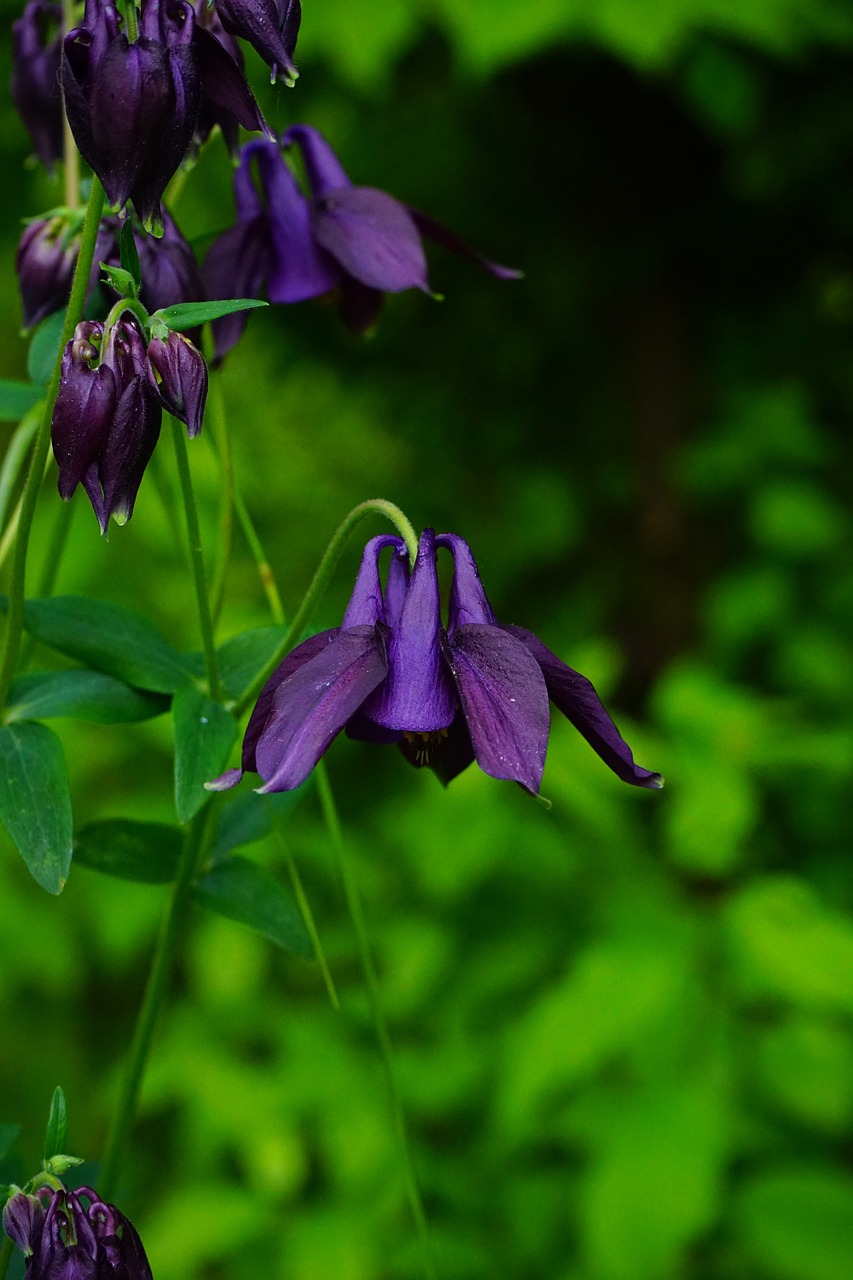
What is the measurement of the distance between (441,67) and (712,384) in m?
0.68

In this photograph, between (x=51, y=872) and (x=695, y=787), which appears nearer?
(x=51, y=872)

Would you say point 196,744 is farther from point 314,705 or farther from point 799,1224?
point 799,1224

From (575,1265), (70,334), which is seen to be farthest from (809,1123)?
(70,334)

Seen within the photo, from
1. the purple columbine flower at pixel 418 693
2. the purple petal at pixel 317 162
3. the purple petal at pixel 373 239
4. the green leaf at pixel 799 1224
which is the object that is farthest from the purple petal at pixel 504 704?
the green leaf at pixel 799 1224

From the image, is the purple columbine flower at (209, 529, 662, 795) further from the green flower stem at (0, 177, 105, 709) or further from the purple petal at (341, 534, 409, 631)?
the green flower stem at (0, 177, 105, 709)

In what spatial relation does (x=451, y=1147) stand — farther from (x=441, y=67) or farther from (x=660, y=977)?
(x=441, y=67)

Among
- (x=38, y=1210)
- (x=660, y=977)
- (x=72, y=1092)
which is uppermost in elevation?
(x=38, y=1210)

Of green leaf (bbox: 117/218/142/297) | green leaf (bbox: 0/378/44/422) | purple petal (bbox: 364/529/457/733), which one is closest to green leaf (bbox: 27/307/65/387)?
green leaf (bbox: 0/378/44/422)

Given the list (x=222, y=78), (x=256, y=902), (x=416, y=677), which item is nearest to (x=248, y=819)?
(x=256, y=902)

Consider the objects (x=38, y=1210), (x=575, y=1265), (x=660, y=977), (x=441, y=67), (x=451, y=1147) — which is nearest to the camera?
(x=38, y=1210)

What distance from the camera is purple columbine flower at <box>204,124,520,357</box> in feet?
2.24

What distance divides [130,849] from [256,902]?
0.24ft

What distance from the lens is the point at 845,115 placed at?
6.23ft

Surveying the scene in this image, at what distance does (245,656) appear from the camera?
725 millimetres
